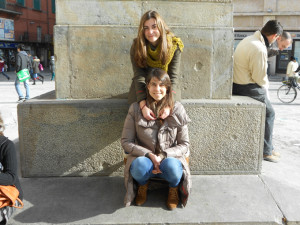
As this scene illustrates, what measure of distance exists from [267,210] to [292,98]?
387 inches

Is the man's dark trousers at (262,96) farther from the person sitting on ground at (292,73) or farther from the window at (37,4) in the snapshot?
the window at (37,4)

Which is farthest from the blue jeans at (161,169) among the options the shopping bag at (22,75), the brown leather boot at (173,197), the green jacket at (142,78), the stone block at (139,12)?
the shopping bag at (22,75)

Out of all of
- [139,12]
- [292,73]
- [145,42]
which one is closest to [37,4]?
[292,73]

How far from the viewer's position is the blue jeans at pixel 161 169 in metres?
2.95

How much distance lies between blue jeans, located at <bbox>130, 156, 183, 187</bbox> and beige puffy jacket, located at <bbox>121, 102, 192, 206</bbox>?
91 mm

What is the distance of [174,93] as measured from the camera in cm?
341

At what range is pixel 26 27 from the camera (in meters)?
36.0

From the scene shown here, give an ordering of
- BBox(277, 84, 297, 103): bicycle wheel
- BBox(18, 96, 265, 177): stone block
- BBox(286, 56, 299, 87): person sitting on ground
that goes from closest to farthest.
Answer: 1. BBox(18, 96, 265, 177): stone block
2. BBox(277, 84, 297, 103): bicycle wheel
3. BBox(286, 56, 299, 87): person sitting on ground

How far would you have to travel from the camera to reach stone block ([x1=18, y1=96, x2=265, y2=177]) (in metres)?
3.71

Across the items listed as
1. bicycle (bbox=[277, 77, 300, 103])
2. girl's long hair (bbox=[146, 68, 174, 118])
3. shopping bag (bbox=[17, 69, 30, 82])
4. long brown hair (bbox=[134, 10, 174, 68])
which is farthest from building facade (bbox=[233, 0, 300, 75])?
girl's long hair (bbox=[146, 68, 174, 118])

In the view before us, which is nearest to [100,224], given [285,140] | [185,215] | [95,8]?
[185,215]

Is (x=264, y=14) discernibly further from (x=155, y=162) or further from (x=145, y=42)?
(x=155, y=162)

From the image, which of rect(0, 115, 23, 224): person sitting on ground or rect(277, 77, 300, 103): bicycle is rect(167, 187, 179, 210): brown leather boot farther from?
rect(277, 77, 300, 103): bicycle

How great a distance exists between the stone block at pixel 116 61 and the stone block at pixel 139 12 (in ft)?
0.31
